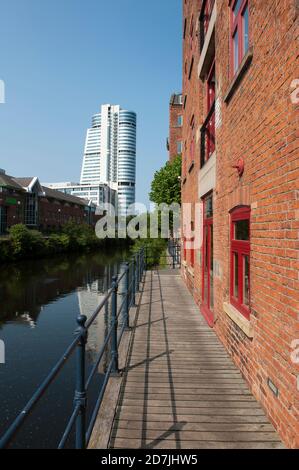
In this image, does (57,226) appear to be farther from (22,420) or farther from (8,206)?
(22,420)

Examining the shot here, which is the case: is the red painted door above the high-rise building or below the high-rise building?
below

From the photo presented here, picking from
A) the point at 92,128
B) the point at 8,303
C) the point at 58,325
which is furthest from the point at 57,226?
the point at 92,128

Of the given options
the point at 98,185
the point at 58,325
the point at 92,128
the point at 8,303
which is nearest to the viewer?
the point at 58,325

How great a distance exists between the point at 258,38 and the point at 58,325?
1441 centimetres

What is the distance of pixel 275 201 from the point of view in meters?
3.46

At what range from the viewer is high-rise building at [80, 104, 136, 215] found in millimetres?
186875

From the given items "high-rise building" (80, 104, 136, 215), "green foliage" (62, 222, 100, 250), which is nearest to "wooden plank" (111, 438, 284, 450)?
"green foliage" (62, 222, 100, 250)

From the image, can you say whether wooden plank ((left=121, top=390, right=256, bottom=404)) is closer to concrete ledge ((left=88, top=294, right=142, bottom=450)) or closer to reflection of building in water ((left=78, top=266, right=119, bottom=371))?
concrete ledge ((left=88, top=294, right=142, bottom=450))

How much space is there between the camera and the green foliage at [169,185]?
28.7 meters

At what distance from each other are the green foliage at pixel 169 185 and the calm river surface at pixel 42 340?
29.8 ft

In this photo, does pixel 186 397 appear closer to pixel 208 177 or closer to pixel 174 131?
pixel 208 177

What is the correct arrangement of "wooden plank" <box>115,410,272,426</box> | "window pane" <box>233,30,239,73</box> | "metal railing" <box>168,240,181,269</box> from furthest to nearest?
"metal railing" <box>168,240,181,269</box> → "window pane" <box>233,30,239,73</box> → "wooden plank" <box>115,410,272,426</box>

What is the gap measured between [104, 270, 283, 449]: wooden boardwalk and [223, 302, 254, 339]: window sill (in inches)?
29.0

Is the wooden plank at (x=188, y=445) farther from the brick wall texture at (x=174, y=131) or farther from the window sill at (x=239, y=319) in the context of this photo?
the brick wall texture at (x=174, y=131)
